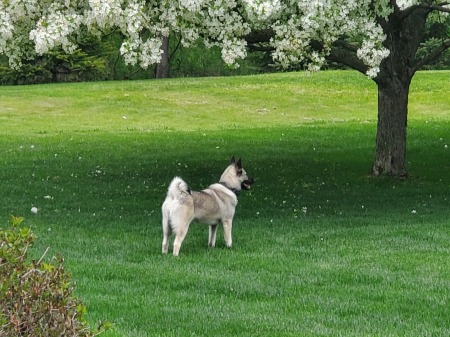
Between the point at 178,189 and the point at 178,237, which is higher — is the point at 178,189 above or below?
above

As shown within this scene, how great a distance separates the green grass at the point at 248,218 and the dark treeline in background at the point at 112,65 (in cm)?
1024

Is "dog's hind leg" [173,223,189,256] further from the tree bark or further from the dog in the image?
the tree bark

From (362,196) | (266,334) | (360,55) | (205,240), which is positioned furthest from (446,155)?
(266,334)

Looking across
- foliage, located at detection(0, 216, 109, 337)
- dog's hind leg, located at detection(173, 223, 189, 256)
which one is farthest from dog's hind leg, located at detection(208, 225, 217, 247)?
foliage, located at detection(0, 216, 109, 337)

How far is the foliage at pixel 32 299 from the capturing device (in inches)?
188

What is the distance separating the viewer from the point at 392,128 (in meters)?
18.7

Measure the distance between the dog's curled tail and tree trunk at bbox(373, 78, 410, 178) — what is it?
822 centimetres

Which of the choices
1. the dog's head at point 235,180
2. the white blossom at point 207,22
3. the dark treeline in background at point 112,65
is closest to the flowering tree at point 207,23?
the white blossom at point 207,22

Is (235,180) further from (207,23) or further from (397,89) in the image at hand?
(397,89)

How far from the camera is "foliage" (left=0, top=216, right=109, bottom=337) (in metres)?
4.77

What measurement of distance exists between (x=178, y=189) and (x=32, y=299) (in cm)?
649

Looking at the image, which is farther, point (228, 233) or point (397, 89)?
point (397, 89)

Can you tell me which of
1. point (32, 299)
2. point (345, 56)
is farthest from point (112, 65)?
point (32, 299)

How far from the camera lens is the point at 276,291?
9.48 metres
